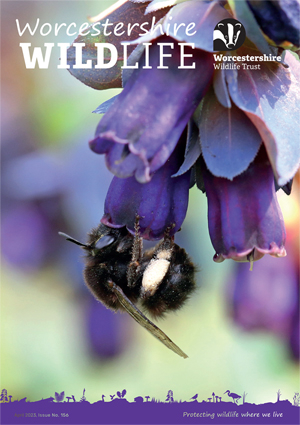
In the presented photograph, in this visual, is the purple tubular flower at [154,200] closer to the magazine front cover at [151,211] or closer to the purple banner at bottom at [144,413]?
the magazine front cover at [151,211]

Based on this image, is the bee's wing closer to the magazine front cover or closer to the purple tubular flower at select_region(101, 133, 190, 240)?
the magazine front cover

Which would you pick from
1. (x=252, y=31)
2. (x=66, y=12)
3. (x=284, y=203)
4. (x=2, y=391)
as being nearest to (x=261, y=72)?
(x=252, y=31)

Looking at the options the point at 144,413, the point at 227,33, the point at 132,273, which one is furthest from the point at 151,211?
the point at 144,413

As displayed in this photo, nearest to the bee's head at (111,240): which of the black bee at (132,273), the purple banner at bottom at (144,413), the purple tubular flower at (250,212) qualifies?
the black bee at (132,273)

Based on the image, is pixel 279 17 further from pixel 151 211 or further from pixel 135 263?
pixel 135 263

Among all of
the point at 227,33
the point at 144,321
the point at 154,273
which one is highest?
the point at 227,33

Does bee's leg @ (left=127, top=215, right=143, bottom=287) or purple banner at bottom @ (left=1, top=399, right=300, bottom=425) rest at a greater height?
bee's leg @ (left=127, top=215, right=143, bottom=287)

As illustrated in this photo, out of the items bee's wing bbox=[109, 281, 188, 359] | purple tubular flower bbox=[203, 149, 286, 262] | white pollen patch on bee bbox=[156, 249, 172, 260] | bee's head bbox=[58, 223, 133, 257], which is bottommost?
bee's wing bbox=[109, 281, 188, 359]

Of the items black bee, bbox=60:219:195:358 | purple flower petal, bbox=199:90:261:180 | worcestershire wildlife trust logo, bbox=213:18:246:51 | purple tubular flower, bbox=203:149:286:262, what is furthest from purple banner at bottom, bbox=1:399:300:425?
worcestershire wildlife trust logo, bbox=213:18:246:51
